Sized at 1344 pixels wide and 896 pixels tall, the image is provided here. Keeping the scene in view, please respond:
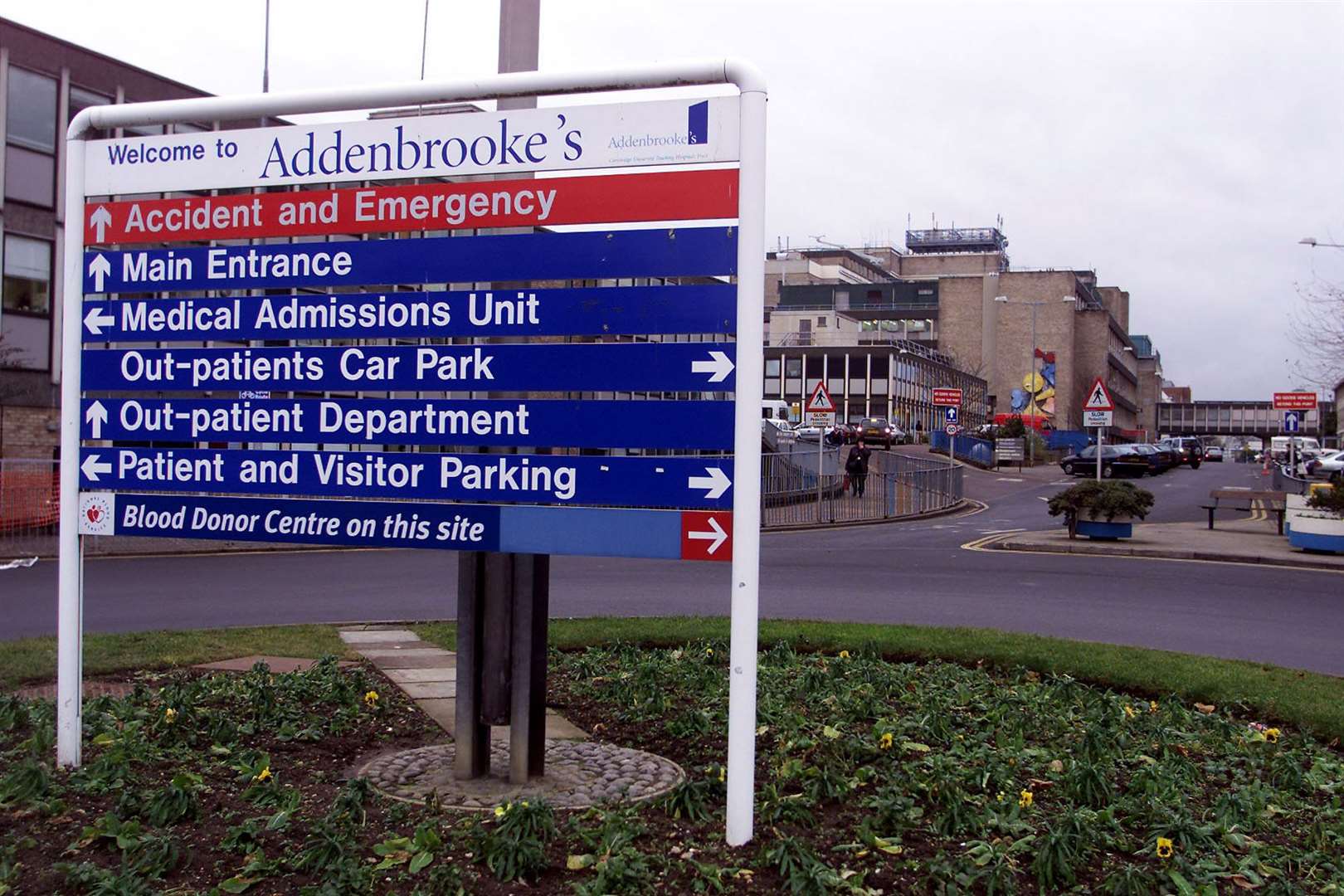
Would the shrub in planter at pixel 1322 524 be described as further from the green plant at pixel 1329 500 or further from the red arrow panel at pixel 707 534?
the red arrow panel at pixel 707 534

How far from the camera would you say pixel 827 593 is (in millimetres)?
14453

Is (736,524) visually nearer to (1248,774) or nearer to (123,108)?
(1248,774)

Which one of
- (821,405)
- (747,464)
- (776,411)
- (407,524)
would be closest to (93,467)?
(407,524)

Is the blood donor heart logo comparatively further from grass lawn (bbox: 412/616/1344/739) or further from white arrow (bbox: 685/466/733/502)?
grass lawn (bbox: 412/616/1344/739)

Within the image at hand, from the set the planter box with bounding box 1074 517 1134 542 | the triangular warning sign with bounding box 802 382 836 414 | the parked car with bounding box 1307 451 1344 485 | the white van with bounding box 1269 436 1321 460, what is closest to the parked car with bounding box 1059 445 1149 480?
the parked car with bounding box 1307 451 1344 485

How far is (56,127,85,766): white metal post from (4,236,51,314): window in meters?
22.7

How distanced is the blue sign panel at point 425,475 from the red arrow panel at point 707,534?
0.04m

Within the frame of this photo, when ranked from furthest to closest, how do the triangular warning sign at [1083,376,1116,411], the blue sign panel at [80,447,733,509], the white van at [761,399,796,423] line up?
the white van at [761,399,796,423] → the triangular warning sign at [1083,376,1116,411] → the blue sign panel at [80,447,733,509]

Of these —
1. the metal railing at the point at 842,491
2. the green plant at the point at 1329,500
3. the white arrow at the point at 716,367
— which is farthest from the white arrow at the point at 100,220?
the metal railing at the point at 842,491

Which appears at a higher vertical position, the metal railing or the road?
the metal railing

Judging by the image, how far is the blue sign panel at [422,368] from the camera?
488 cm

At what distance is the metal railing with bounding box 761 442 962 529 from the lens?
28609 millimetres

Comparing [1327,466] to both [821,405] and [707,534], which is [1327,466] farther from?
[707,534]

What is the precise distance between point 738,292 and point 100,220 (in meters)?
3.30
